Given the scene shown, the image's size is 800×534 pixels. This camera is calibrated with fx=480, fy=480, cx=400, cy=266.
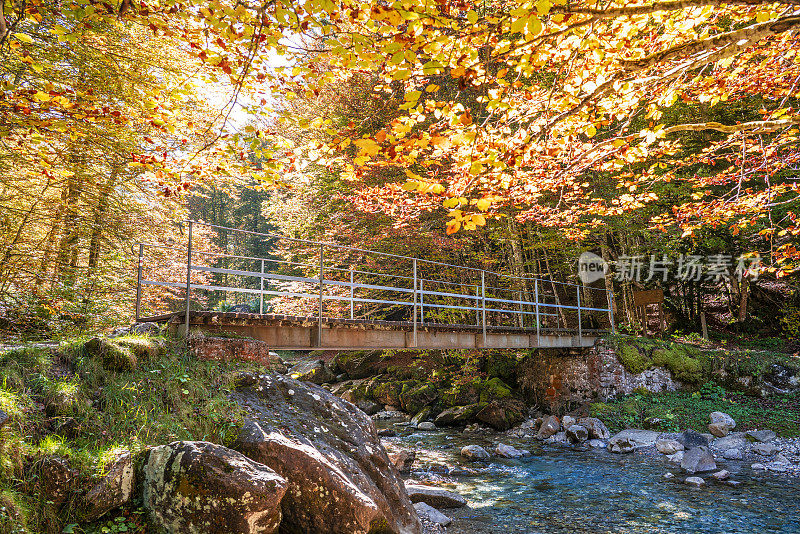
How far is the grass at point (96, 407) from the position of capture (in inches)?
125

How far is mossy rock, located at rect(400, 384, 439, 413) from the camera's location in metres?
14.0

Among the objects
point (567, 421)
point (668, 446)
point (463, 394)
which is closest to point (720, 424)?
point (668, 446)

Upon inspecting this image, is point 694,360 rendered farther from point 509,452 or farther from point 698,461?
point 509,452

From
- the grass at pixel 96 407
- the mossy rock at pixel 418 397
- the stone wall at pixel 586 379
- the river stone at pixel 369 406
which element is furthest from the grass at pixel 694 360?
the grass at pixel 96 407

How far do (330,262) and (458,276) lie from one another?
155 inches

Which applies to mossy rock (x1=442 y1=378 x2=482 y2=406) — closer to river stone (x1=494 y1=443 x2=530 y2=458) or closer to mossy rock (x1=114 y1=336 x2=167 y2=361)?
river stone (x1=494 y1=443 x2=530 y2=458)

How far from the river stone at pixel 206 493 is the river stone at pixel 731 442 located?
897 centimetres

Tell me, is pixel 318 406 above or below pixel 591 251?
below

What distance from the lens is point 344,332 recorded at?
293 inches

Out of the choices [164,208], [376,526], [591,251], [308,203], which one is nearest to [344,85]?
[308,203]

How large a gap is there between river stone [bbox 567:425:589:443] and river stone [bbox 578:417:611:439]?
13 centimetres

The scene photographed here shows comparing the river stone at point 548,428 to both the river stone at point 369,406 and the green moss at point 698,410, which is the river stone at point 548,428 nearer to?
the green moss at point 698,410

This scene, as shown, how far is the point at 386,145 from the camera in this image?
3613 millimetres

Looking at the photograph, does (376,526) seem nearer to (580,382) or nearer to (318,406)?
(318,406)
